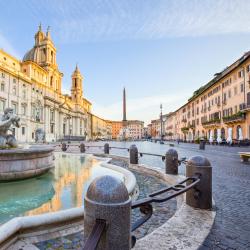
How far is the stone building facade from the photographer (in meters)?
30.8

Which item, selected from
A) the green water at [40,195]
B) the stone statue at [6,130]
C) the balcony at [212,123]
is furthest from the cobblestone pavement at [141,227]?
the balcony at [212,123]

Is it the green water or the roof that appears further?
the roof

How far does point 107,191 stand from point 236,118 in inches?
1365

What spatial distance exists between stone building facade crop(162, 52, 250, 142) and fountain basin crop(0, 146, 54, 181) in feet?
91.1

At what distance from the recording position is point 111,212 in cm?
185

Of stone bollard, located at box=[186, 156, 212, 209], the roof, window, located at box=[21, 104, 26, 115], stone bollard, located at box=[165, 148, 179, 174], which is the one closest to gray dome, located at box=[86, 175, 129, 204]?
stone bollard, located at box=[186, 156, 212, 209]

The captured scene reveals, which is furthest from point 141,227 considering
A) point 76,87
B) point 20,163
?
point 76,87

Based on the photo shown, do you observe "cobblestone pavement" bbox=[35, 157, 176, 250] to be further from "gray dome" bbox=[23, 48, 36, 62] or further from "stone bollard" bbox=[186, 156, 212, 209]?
"gray dome" bbox=[23, 48, 36, 62]

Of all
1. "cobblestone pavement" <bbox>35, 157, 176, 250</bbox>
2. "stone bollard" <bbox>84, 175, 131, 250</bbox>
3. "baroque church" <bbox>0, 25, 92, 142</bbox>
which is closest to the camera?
"stone bollard" <bbox>84, 175, 131, 250</bbox>

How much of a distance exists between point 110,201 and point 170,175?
225 inches

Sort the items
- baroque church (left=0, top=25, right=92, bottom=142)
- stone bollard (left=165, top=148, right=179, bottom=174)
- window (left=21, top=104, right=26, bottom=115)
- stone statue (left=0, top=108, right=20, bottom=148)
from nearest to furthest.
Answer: stone bollard (left=165, top=148, right=179, bottom=174), stone statue (left=0, top=108, right=20, bottom=148), baroque church (left=0, top=25, right=92, bottom=142), window (left=21, top=104, right=26, bottom=115)

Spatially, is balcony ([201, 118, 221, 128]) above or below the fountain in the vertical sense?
above

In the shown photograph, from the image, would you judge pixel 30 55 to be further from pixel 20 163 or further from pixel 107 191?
pixel 107 191

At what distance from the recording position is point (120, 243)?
1.88 meters
